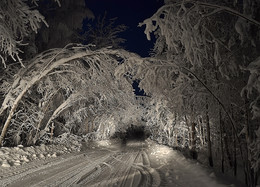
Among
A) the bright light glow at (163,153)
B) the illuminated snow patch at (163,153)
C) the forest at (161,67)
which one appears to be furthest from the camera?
the illuminated snow patch at (163,153)

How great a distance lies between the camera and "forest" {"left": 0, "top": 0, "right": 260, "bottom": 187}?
368cm

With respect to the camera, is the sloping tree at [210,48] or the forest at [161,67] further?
the forest at [161,67]

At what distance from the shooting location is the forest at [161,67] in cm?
368

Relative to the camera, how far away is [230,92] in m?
6.02

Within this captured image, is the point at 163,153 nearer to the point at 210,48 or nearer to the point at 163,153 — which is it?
the point at 163,153

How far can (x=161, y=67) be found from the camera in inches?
199

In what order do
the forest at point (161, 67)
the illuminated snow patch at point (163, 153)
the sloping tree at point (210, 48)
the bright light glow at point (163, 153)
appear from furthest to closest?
1. the illuminated snow patch at point (163, 153)
2. the bright light glow at point (163, 153)
3. the forest at point (161, 67)
4. the sloping tree at point (210, 48)

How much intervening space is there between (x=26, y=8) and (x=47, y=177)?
5.17m

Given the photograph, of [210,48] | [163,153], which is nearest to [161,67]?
[210,48]

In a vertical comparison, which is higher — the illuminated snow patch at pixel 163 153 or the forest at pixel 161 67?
the forest at pixel 161 67

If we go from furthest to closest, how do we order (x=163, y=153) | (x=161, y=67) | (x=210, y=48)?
(x=163, y=153), (x=210, y=48), (x=161, y=67)

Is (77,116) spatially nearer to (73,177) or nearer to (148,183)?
(73,177)

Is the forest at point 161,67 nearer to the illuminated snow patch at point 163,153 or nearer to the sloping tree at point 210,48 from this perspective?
the sloping tree at point 210,48

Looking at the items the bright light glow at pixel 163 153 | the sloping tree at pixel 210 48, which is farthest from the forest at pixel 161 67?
the bright light glow at pixel 163 153
